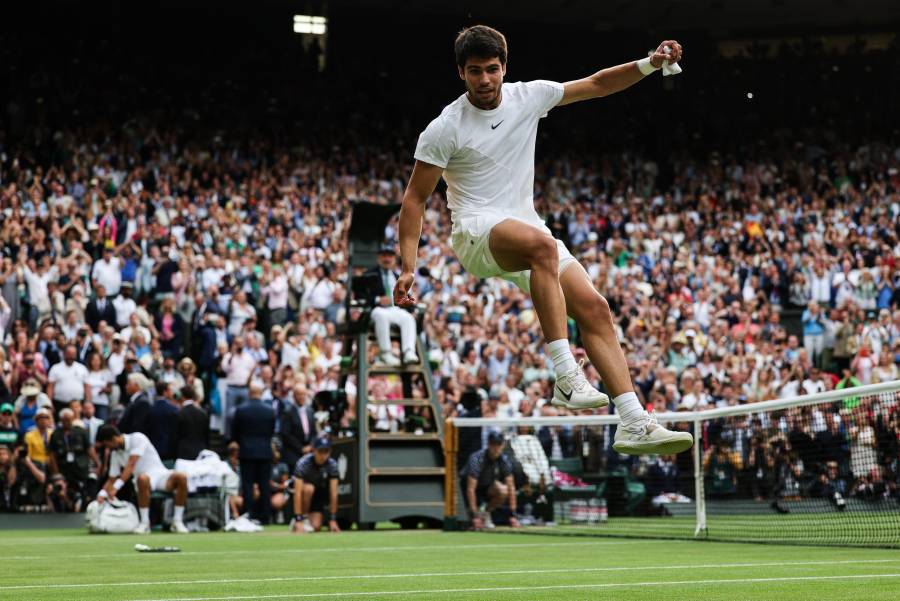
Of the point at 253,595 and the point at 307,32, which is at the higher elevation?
the point at 307,32

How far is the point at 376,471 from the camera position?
17750mm

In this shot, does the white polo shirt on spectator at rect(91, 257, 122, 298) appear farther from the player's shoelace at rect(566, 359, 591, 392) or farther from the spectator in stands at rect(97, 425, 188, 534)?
the player's shoelace at rect(566, 359, 591, 392)

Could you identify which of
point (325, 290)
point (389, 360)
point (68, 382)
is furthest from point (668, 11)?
point (68, 382)

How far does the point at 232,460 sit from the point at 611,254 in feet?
41.9

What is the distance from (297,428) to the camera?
67.5ft

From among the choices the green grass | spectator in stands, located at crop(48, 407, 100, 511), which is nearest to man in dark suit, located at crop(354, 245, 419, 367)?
the green grass

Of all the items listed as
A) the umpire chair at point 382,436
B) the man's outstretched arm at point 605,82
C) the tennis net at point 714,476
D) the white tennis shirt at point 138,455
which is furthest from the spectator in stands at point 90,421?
the man's outstretched arm at point 605,82

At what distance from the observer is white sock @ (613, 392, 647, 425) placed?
7676 mm

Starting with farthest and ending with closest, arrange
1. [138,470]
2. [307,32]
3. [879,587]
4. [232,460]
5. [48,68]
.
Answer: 1. [307,32]
2. [48,68]
3. [232,460]
4. [138,470]
5. [879,587]

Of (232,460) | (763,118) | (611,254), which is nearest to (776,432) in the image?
(232,460)

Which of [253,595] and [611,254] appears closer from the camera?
[253,595]

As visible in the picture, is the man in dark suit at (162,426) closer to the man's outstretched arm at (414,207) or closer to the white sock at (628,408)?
the man's outstretched arm at (414,207)

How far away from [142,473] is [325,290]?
6844 millimetres

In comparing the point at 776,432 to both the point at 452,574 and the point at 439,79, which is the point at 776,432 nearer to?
the point at 452,574
